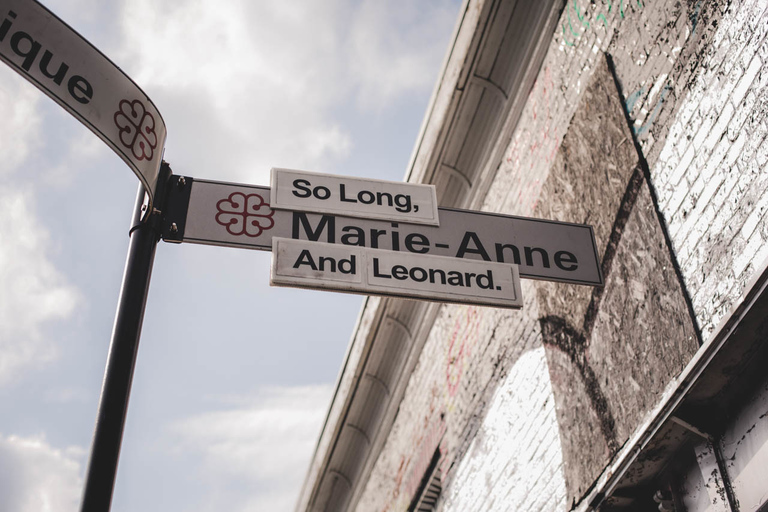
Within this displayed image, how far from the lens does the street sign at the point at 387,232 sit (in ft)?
10.4

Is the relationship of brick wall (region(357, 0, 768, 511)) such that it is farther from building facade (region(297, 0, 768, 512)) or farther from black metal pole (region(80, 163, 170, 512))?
black metal pole (region(80, 163, 170, 512))

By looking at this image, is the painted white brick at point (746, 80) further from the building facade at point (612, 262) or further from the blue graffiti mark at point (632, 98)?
the blue graffiti mark at point (632, 98)

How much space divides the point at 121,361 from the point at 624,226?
2.58m

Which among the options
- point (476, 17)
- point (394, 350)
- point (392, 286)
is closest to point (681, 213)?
point (392, 286)

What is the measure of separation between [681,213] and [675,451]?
1.08 m

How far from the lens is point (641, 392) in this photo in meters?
3.44

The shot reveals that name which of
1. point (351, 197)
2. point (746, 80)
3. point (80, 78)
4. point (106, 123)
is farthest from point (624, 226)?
point (80, 78)

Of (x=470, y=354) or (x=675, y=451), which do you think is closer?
(x=675, y=451)

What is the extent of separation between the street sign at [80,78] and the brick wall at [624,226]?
7.82 ft

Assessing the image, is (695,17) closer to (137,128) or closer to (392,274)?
(392,274)

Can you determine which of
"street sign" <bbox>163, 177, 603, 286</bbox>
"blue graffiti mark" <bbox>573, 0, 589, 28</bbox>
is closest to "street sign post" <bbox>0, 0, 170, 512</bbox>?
"street sign" <bbox>163, 177, 603, 286</bbox>

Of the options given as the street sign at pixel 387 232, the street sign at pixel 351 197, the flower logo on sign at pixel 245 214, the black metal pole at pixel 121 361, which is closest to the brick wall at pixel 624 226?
the street sign at pixel 387 232

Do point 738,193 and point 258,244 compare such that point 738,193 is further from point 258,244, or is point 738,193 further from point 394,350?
point 394,350

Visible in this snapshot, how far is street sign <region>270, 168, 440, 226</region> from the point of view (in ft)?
10.8
